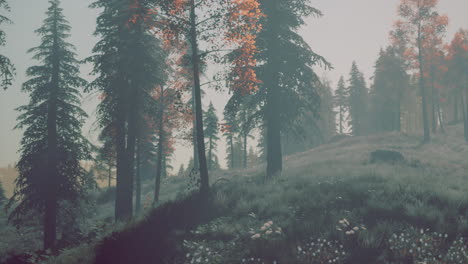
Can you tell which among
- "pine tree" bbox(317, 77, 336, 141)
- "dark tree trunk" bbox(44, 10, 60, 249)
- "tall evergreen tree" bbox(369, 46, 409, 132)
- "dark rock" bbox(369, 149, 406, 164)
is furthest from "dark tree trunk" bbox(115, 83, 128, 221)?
"pine tree" bbox(317, 77, 336, 141)

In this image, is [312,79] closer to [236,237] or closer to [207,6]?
[207,6]

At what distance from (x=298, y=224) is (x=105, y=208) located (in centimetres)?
2498

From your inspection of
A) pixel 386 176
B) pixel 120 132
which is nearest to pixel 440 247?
pixel 386 176

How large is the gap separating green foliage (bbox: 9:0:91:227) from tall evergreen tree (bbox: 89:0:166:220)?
7.48ft

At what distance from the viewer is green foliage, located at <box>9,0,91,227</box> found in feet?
55.8

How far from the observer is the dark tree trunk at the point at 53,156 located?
16.1 metres

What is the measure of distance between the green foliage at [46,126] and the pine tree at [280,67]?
395 inches

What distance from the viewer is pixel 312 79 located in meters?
16.4

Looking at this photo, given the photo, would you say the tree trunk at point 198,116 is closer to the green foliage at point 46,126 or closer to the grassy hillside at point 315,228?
the grassy hillside at point 315,228

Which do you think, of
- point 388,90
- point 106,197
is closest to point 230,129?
point 106,197

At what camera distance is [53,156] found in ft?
55.4

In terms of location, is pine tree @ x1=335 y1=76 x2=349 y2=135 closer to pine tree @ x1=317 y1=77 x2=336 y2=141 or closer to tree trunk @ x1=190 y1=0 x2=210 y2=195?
pine tree @ x1=317 y1=77 x2=336 y2=141

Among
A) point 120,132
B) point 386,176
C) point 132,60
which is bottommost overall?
point 386,176

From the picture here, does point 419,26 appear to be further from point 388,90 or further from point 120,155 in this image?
point 120,155
